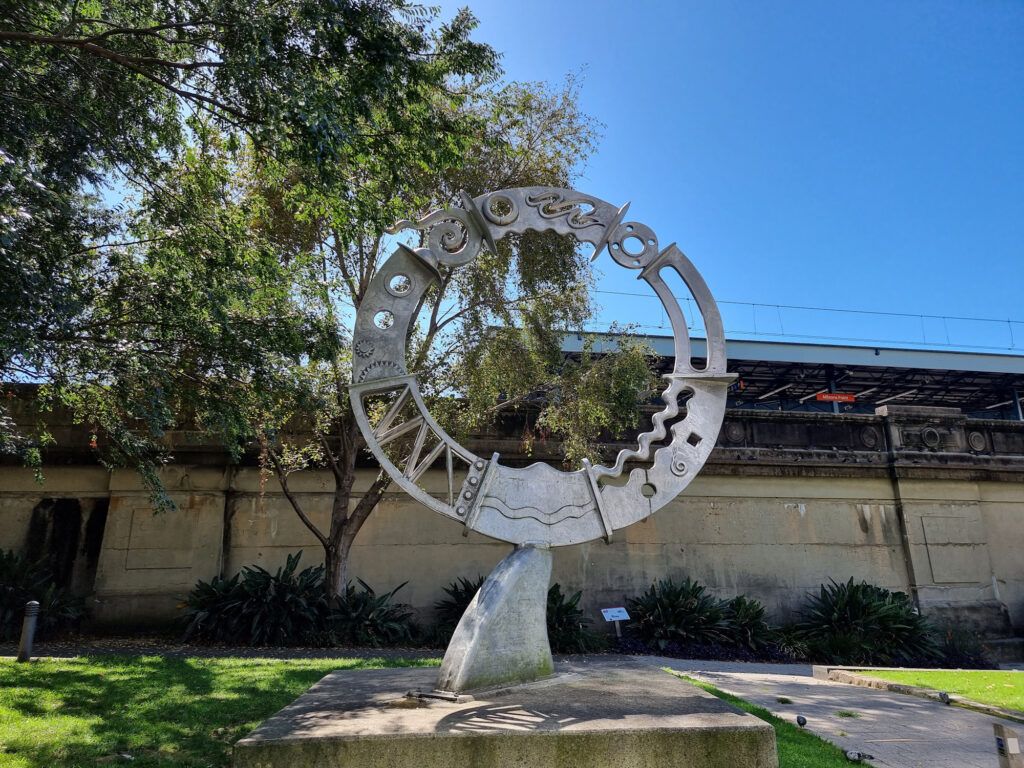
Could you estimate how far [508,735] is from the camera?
15.0ft

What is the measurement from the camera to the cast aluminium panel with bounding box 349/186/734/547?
21.7 feet

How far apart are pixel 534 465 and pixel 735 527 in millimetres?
9532

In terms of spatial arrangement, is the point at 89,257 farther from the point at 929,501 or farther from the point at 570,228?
the point at 929,501

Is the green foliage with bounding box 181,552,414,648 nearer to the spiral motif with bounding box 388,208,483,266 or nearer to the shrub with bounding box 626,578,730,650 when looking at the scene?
the shrub with bounding box 626,578,730,650

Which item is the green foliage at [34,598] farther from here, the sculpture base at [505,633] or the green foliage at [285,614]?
the sculpture base at [505,633]

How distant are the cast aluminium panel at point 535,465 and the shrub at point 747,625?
24.5ft

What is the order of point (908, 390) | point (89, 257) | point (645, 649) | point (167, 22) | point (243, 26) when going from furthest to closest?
point (908, 390) < point (645, 649) < point (89, 257) < point (167, 22) < point (243, 26)

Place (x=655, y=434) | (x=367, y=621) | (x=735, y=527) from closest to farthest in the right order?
(x=655, y=434)
(x=367, y=621)
(x=735, y=527)

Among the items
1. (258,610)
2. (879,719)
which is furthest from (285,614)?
(879,719)

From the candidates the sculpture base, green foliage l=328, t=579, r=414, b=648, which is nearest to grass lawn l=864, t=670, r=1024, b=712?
the sculpture base

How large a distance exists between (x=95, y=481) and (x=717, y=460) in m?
12.5

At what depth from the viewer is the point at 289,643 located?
37.5 ft

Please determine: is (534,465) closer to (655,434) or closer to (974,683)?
(655,434)

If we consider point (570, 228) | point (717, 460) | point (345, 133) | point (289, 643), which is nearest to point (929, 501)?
point (717, 460)
